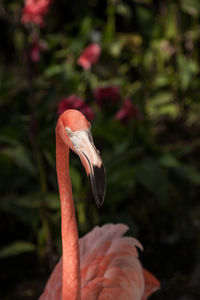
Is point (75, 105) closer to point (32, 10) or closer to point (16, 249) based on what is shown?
point (32, 10)

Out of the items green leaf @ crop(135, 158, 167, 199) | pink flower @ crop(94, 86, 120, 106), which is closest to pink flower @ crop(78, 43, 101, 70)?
pink flower @ crop(94, 86, 120, 106)

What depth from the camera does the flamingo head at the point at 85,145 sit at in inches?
39.9

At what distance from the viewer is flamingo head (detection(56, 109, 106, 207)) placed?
101cm

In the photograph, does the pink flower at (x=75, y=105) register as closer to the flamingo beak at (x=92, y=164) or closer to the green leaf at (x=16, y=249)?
the green leaf at (x=16, y=249)

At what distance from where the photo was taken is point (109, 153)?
2.48m

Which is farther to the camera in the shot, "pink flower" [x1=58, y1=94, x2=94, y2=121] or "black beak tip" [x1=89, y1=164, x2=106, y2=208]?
"pink flower" [x1=58, y1=94, x2=94, y2=121]

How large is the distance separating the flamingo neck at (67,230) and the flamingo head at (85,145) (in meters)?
0.10

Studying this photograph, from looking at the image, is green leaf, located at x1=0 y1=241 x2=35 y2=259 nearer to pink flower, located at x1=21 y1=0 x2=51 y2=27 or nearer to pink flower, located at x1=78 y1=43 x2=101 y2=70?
pink flower, located at x1=21 y1=0 x2=51 y2=27

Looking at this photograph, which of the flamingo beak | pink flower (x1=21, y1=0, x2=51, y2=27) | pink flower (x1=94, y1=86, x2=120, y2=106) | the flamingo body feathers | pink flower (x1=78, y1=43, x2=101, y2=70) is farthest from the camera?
pink flower (x1=78, y1=43, x2=101, y2=70)

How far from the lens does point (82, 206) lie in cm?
220

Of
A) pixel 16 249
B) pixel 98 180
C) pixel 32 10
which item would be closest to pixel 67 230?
pixel 98 180

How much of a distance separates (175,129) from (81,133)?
104 inches

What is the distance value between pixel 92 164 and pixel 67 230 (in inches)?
13.5

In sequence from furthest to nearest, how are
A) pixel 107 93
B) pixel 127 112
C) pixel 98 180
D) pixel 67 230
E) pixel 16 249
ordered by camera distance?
pixel 107 93
pixel 127 112
pixel 16 249
pixel 67 230
pixel 98 180
